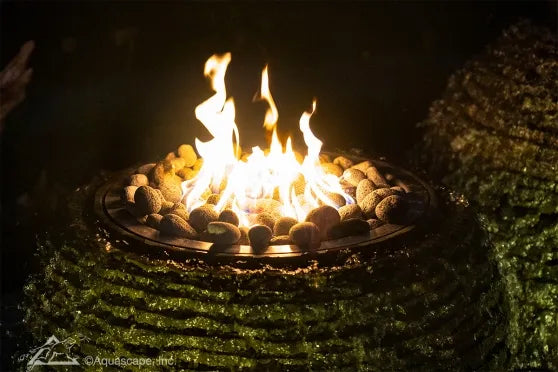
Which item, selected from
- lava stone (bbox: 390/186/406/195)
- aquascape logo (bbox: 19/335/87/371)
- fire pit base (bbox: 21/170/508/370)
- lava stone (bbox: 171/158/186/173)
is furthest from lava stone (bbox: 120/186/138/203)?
lava stone (bbox: 390/186/406/195)

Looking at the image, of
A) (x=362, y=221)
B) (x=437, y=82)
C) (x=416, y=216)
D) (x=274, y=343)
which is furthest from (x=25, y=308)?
(x=437, y=82)

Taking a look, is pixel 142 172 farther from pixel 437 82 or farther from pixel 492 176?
pixel 437 82

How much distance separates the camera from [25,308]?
9.37 ft

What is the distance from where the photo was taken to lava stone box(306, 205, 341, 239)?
262 centimetres

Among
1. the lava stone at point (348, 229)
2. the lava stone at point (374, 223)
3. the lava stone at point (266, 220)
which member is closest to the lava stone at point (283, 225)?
the lava stone at point (266, 220)

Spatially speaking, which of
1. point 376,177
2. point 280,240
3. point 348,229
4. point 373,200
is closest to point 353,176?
point 376,177

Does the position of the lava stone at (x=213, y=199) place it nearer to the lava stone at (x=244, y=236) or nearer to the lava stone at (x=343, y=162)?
the lava stone at (x=244, y=236)

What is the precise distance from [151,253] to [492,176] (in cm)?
198

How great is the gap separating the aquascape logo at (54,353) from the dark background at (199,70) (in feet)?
9.19

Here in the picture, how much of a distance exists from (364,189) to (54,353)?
4.64 ft

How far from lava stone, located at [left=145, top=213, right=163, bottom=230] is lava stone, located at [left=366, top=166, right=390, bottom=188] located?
0.98m

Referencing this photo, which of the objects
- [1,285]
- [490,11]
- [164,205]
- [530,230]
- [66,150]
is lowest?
[1,285]

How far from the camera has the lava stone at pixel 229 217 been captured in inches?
105

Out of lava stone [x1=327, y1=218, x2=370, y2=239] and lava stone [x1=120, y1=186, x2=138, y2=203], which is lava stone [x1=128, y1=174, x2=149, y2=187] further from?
lava stone [x1=327, y1=218, x2=370, y2=239]
